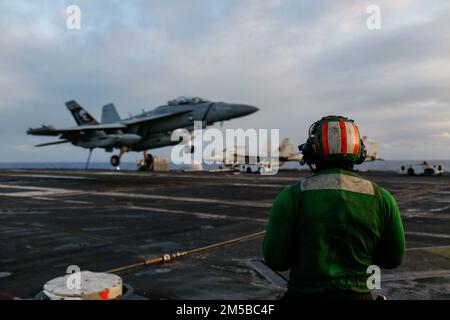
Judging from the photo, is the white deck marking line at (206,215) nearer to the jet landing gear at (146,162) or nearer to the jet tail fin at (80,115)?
the jet tail fin at (80,115)

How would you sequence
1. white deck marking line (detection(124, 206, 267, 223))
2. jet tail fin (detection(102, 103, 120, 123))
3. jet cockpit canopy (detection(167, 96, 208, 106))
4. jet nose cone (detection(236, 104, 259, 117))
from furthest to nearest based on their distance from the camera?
jet tail fin (detection(102, 103, 120, 123))
jet cockpit canopy (detection(167, 96, 208, 106))
jet nose cone (detection(236, 104, 259, 117))
white deck marking line (detection(124, 206, 267, 223))

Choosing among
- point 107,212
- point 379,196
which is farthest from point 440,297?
point 107,212

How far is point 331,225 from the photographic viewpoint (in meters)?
2.62

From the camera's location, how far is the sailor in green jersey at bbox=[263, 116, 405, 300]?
262 cm

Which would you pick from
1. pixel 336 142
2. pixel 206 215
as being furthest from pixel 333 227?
pixel 206 215

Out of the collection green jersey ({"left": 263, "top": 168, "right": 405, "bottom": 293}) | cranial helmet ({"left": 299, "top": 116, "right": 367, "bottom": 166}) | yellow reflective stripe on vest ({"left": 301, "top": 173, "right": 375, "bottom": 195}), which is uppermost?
cranial helmet ({"left": 299, "top": 116, "right": 367, "bottom": 166})

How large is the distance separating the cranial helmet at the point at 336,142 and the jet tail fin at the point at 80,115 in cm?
4894

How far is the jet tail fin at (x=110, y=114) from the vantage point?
50844 mm

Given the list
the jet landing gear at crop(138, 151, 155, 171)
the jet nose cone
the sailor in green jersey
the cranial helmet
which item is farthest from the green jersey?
the jet landing gear at crop(138, 151, 155, 171)

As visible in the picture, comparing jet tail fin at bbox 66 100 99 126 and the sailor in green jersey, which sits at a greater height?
jet tail fin at bbox 66 100 99 126

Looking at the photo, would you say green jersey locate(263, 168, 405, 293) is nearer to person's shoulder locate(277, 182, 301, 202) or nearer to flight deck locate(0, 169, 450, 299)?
person's shoulder locate(277, 182, 301, 202)

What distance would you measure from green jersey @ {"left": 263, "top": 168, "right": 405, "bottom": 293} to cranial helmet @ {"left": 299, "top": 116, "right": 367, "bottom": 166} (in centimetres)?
13
